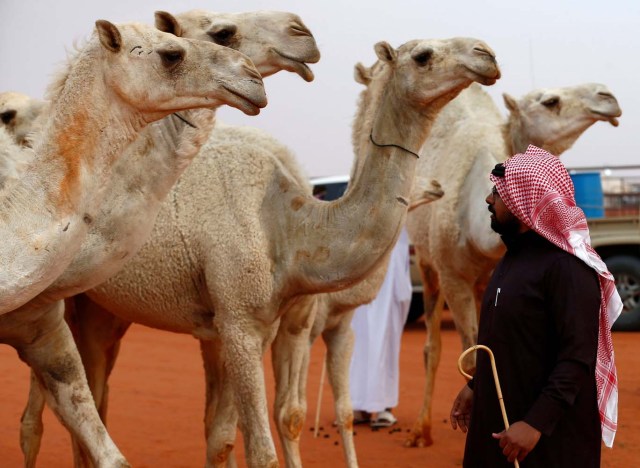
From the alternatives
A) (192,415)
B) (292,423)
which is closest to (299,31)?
(292,423)

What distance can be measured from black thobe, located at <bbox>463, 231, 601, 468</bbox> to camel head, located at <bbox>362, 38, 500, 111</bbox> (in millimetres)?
1594

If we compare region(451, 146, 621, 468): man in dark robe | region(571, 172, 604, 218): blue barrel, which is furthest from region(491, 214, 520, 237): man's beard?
region(571, 172, 604, 218): blue barrel

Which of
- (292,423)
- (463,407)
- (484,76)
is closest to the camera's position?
(463,407)

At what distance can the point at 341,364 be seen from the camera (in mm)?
6984

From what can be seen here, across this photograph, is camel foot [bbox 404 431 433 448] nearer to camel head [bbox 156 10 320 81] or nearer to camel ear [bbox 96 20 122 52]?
camel head [bbox 156 10 320 81]

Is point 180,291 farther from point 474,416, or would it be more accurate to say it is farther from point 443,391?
point 443,391

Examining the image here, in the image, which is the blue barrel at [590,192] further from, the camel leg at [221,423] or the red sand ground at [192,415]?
the camel leg at [221,423]

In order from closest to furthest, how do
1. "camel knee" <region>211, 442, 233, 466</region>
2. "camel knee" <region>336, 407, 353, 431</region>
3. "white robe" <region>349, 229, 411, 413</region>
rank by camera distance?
"camel knee" <region>211, 442, 233, 466</region>
"camel knee" <region>336, 407, 353, 431</region>
"white robe" <region>349, 229, 411, 413</region>

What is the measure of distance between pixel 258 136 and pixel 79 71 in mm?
2250

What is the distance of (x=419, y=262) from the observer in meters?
8.79

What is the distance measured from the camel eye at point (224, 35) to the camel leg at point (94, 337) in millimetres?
1931

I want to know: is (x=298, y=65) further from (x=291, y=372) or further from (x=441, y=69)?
Result: (x=291, y=372)

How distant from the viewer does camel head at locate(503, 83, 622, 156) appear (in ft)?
22.4

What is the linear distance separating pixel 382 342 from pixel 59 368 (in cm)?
504
